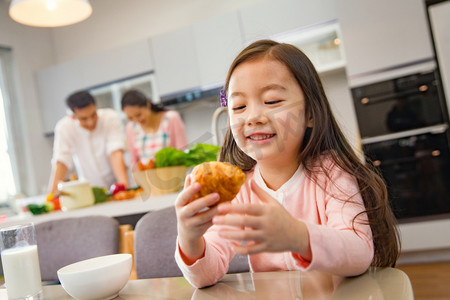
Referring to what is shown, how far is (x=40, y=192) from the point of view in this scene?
14.4ft

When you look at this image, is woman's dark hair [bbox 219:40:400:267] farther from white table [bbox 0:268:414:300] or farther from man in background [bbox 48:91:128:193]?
man in background [bbox 48:91:128:193]

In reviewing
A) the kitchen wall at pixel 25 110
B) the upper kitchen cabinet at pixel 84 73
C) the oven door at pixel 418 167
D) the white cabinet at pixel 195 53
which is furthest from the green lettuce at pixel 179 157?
the kitchen wall at pixel 25 110

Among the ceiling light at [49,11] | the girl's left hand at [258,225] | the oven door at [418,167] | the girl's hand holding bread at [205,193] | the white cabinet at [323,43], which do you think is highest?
the ceiling light at [49,11]

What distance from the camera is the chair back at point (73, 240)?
114cm

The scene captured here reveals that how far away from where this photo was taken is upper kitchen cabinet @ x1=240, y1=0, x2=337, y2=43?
10.2 feet

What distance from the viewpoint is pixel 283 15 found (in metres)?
3.26

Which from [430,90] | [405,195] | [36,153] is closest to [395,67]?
[430,90]

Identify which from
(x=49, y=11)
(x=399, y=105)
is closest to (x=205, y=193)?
(x=49, y=11)

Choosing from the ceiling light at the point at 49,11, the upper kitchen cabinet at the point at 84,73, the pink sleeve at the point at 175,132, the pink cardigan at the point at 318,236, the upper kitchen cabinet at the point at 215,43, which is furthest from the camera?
the upper kitchen cabinet at the point at 84,73

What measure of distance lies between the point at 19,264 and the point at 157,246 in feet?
1.14

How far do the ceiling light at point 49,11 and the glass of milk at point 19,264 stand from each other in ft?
5.73

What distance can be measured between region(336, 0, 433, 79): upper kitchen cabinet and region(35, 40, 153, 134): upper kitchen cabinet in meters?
1.88

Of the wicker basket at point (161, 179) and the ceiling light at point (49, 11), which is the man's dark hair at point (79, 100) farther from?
the wicker basket at point (161, 179)

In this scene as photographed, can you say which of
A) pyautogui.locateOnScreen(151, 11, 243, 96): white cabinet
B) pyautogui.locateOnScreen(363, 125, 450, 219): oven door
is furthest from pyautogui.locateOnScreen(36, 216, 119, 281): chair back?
pyautogui.locateOnScreen(151, 11, 243, 96): white cabinet
